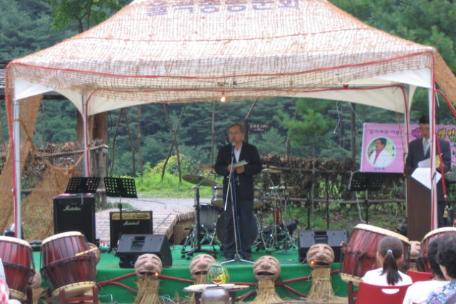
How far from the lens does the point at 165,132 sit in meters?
29.8

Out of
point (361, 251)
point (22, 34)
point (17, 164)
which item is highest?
point (22, 34)

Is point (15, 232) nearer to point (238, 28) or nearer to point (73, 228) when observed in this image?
point (73, 228)

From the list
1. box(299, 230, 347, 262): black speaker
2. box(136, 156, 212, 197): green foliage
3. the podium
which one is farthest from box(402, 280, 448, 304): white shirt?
box(136, 156, 212, 197): green foliage

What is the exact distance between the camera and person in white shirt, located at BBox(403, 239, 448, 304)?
16.9 feet

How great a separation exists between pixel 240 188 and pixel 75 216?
192cm

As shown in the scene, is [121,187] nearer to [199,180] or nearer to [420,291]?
[199,180]

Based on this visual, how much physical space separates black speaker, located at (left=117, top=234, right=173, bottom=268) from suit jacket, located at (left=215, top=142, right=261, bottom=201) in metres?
0.99

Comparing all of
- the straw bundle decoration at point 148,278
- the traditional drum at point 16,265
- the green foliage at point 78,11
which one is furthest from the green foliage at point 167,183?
the traditional drum at point 16,265

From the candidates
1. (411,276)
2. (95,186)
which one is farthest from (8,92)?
(411,276)

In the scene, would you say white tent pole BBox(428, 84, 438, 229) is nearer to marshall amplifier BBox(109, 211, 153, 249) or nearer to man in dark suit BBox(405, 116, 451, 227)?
man in dark suit BBox(405, 116, 451, 227)

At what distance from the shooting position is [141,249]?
1005cm

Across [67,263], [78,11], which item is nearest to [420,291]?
[67,263]

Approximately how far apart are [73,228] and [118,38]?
236 centimetres

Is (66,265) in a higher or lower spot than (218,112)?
lower
